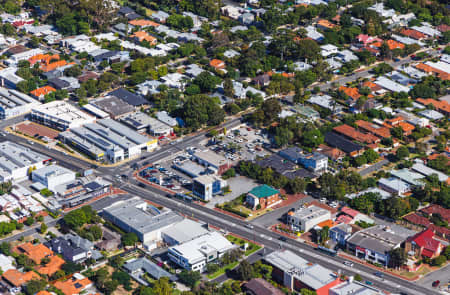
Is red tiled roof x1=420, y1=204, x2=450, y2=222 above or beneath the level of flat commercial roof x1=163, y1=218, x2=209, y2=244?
above

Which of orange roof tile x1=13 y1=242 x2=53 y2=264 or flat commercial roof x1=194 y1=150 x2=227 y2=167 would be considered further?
flat commercial roof x1=194 y1=150 x2=227 y2=167

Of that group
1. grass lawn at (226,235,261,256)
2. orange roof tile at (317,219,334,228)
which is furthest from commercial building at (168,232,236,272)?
orange roof tile at (317,219,334,228)

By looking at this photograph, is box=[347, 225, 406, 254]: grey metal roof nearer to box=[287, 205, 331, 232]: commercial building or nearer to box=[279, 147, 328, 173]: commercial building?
box=[287, 205, 331, 232]: commercial building

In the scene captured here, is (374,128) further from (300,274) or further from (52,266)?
(52,266)

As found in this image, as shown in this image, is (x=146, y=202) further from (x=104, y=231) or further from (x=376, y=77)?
(x=376, y=77)

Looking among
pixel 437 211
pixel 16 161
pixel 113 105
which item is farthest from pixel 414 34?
pixel 16 161

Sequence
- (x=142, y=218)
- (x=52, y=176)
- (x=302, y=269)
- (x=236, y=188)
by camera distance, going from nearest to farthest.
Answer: (x=302, y=269) < (x=142, y=218) < (x=52, y=176) < (x=236, y=188)

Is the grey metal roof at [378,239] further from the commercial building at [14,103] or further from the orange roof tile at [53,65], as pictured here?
the orange roof tile at [53,65]
